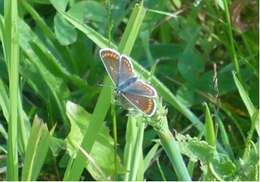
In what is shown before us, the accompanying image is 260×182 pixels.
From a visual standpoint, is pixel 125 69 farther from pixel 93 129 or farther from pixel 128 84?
pixel 93 129

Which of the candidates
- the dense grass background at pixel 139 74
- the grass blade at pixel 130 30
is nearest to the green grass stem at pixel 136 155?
the dense grass background at pixel 139 74

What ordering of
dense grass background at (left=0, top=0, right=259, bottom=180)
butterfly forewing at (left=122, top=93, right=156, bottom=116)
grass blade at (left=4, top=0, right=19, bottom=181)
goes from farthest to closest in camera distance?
dense grass background at (left=0, top=0, right=259, bottom=180)
grass blade at (left=4, top=0, right=19, bottom=181)
butterfly forewing at (left=122, top=93, right=156, bottom=116)

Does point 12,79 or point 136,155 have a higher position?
point 12,79

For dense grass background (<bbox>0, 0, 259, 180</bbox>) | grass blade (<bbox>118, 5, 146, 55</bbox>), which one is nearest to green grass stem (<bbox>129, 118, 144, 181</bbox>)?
dense grass background (<bbox>0, 0, 259, 180</bbox>)

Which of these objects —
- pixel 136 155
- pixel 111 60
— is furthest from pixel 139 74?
pixel 111 60

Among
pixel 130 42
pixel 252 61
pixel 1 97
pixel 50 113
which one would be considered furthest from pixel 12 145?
pixel 252 61

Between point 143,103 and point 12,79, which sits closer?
point 143,103

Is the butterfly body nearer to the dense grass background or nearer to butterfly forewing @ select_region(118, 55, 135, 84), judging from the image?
butterfly forewing @ select_region(118, 55, 135, 84)

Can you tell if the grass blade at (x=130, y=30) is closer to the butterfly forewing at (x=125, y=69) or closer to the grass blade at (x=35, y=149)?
the butterfly forewing at (x=125, y=69)
